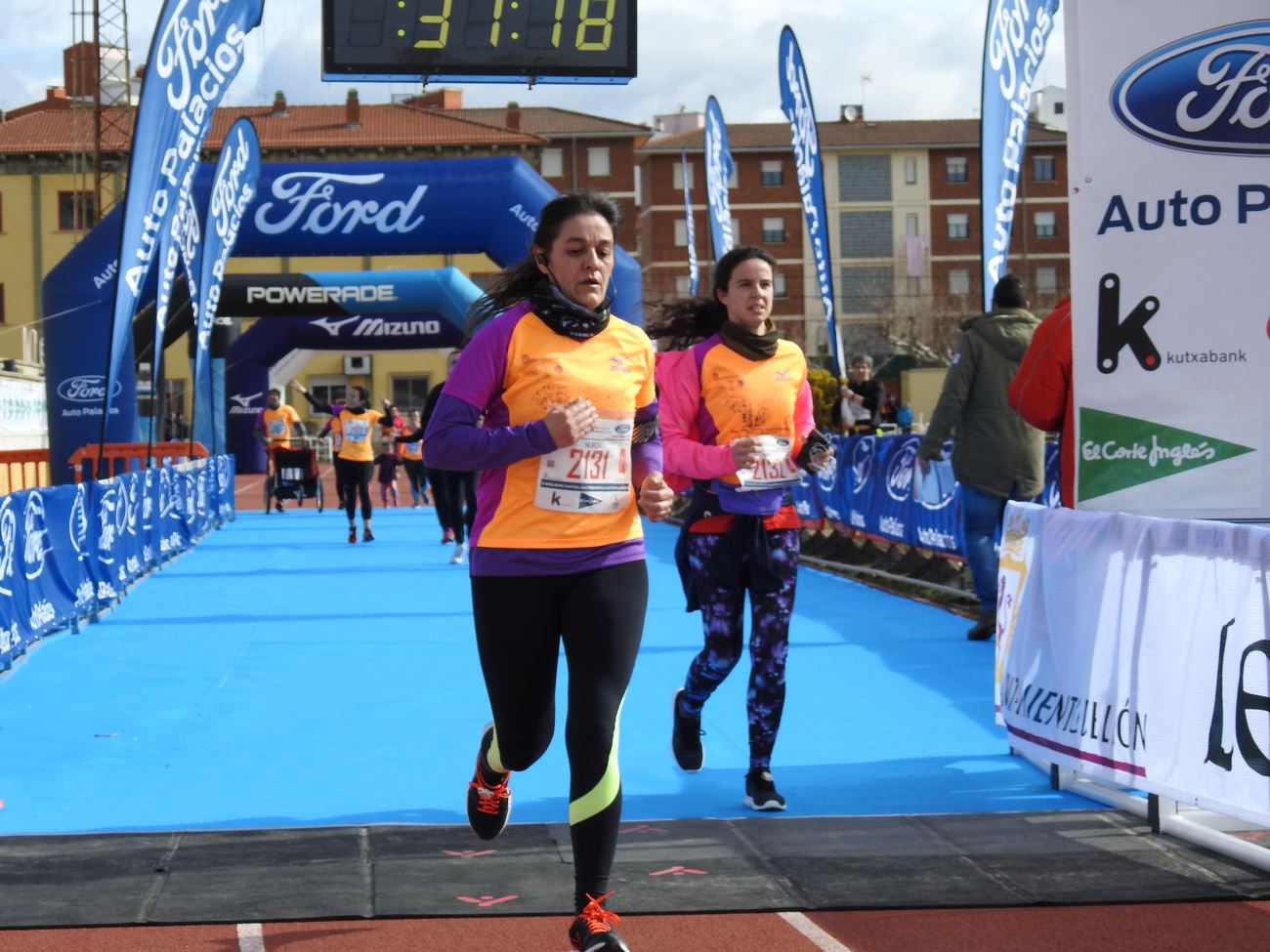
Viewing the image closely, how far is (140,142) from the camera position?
1221 cm

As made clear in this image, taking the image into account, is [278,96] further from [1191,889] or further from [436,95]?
[1191,889]

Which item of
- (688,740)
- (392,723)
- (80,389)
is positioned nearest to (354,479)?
(80,389)

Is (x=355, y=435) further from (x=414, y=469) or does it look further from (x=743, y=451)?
(x=743, y=451)

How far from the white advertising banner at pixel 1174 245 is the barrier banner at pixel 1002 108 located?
16.8ft

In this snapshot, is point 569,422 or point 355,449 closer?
point 569,422

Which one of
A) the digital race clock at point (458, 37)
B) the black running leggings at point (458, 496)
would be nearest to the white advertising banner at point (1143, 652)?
the digital race clock at point (458, 37)

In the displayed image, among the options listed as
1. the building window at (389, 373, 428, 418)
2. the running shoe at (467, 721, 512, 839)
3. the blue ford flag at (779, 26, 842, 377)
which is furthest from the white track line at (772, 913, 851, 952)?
Answer: the building window at (389, 373, 428, 418)

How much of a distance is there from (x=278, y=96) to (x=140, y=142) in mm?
68013

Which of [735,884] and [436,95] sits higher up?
[436,95]

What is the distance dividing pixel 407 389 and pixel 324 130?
42.5 feet

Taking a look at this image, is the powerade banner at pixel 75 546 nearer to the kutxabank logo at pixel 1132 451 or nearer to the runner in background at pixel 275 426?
the kutxabank logo at pixel 1132 451

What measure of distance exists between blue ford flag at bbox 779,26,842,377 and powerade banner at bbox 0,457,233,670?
22.0ft

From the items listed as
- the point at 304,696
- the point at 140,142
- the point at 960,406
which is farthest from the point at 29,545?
the point at 960,406

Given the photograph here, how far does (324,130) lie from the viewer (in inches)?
2990
